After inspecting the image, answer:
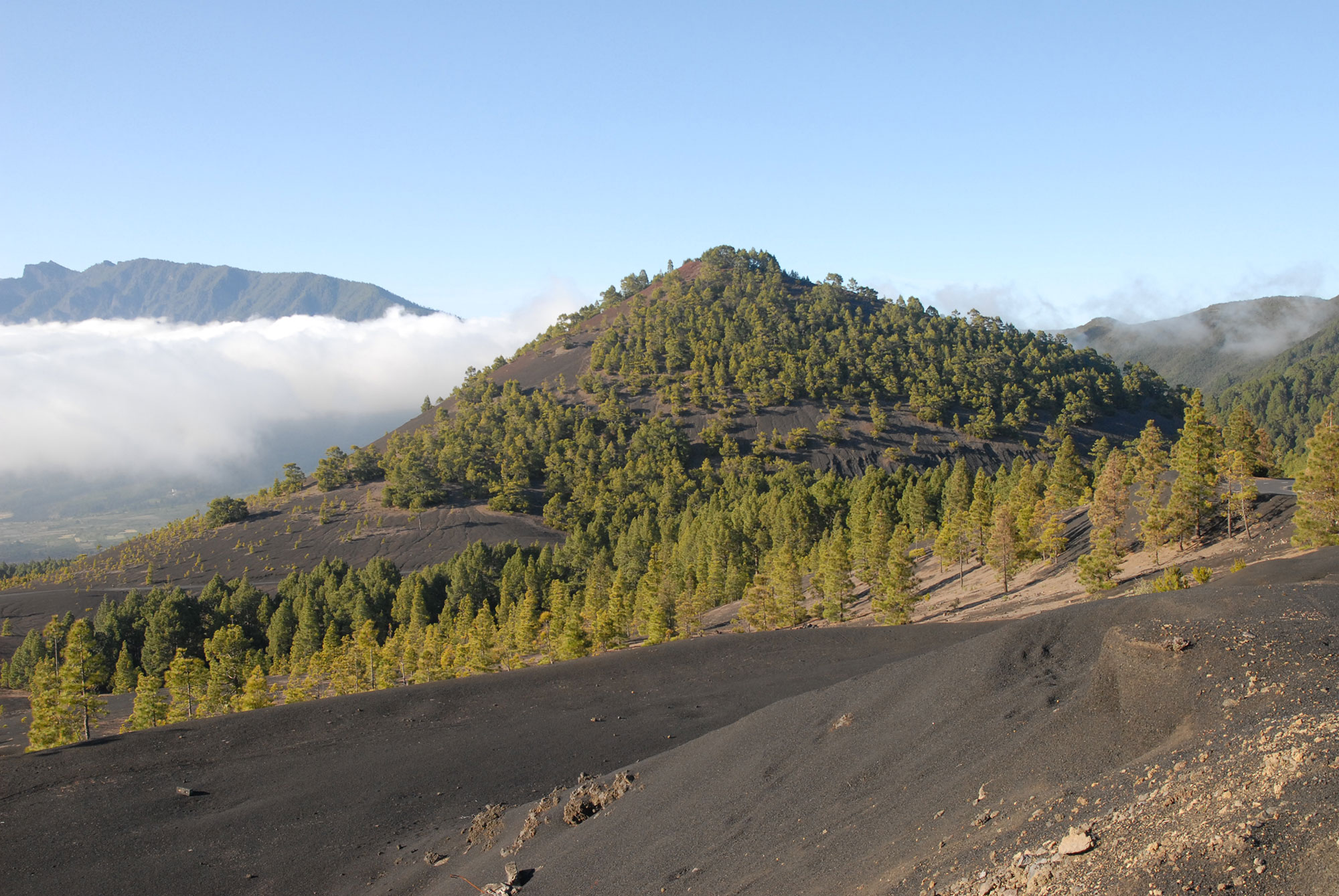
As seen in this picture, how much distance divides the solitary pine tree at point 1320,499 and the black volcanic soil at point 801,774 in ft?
17.8

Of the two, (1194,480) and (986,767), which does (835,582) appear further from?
(986,767)

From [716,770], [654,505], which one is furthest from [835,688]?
[654,505]

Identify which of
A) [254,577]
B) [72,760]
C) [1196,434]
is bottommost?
[254,577]

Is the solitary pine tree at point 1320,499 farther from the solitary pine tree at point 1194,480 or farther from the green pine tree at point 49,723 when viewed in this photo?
the green pine tree at point 49,723

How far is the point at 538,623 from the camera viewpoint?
6894cm

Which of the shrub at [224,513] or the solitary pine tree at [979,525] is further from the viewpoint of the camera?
the shrub at [224,513]

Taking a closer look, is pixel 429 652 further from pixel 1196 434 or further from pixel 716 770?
pixel 1196 434

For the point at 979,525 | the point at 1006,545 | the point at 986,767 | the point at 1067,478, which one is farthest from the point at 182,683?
the point at 1067,478

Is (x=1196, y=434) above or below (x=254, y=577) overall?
above

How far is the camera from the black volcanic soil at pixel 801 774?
11094 millimetres

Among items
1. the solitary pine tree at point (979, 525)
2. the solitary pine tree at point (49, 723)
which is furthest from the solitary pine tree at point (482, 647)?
the solitary pine tree at point (979, 525)

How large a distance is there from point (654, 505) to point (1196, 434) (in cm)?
9547

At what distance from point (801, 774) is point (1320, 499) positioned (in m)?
32.9

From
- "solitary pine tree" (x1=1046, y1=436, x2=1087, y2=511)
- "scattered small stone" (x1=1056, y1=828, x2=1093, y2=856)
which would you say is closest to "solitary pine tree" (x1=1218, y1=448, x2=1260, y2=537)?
"solitary pine tree" (x1=1046, y1=436, x2=1087, y2=511)
